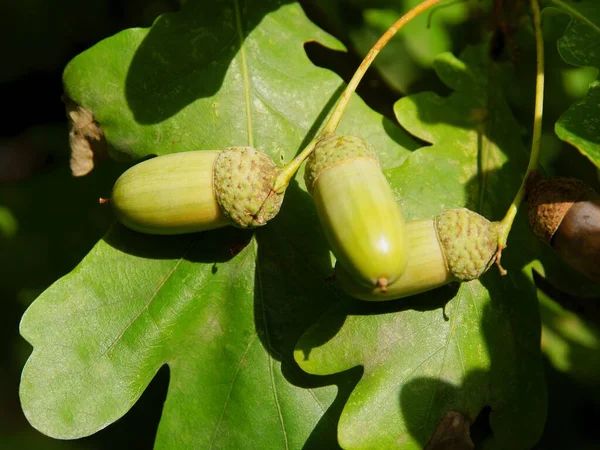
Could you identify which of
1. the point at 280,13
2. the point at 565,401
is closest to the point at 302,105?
the point at 280,13

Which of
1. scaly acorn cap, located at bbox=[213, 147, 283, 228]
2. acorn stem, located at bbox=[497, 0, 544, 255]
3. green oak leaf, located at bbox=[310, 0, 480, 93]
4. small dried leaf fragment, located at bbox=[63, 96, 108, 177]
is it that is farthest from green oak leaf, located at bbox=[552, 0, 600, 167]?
small dried leaf fragment, located at bbox=[63, 96, 108, 177]

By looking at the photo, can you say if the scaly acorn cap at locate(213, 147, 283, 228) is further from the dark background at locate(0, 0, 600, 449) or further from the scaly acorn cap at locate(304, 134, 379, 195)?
the dark background at locate(0, 0, 600, 449)

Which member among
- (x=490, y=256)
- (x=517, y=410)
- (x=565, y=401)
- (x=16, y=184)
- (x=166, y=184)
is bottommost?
(x=565, y=401)

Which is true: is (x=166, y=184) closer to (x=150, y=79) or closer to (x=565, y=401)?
(x=150, y=79)

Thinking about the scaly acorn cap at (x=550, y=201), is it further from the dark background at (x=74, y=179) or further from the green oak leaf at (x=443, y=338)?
the dark background at (x=74, y=179)

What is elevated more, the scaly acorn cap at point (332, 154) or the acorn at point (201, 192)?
the scaly acorn cap at point (332, 154)

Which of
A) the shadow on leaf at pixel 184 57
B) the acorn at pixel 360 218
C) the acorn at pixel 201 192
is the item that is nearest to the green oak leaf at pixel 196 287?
the shadow on leaf at pixel 184 57

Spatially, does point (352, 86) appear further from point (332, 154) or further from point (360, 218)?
point (360, 218)
